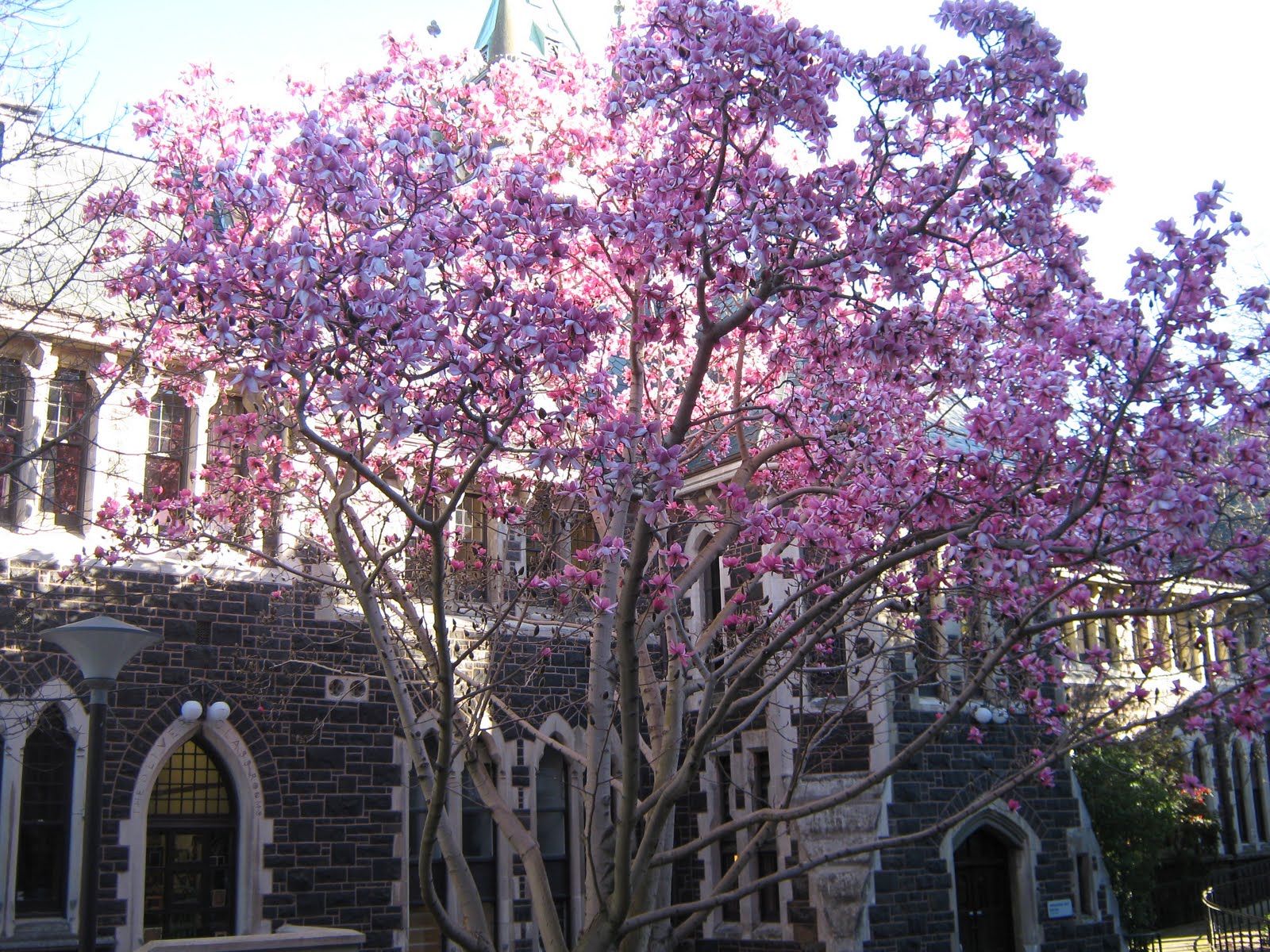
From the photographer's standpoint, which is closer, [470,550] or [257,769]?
[257,769]

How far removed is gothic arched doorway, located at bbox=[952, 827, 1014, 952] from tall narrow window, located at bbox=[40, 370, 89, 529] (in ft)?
35.8

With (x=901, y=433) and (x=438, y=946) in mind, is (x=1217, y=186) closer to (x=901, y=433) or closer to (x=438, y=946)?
(x=901, y=433)

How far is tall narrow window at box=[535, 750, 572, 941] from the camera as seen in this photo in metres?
15.0

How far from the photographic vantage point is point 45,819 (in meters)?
11.4

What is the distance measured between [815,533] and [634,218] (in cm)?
227

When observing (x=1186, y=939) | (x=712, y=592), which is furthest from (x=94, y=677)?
(x=1186, y=939)

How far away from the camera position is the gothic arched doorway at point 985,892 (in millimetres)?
16453

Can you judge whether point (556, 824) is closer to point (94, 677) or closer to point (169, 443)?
point (169, 443)

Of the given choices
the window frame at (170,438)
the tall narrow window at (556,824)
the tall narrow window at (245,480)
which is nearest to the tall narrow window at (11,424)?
the window frame at (170,438)

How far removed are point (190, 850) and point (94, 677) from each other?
452cm

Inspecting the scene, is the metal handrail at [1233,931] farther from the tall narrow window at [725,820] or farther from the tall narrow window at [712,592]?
the tall narrow window at [712,592]

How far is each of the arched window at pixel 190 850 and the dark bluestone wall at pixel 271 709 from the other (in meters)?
0.40

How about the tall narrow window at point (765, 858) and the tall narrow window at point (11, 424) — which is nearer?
the tall narrow window at point (11, 424)

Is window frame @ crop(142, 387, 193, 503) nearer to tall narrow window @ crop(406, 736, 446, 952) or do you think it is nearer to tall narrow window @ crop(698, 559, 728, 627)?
tall narrow window @ crop(406, 736, 446, 952)
